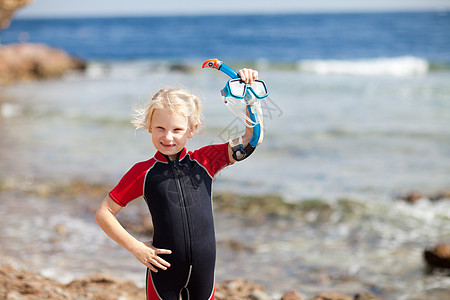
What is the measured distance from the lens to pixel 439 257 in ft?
19.0

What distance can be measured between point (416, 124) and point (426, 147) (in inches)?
105

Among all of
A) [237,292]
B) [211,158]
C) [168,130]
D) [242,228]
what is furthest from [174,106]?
[242,228]

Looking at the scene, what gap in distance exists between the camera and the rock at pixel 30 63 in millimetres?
26820

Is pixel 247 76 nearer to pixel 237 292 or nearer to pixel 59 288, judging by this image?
pixel 237 292

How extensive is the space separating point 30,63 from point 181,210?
28.2 metres

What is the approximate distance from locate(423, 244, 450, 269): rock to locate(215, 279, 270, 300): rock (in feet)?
8.21

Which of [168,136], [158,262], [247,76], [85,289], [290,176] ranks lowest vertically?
[85,289]

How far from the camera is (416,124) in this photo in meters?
14.2

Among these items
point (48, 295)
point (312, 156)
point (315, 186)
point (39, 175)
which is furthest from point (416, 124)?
point (48, 295)

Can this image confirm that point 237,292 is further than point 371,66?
No

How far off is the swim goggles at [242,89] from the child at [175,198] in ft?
0.11

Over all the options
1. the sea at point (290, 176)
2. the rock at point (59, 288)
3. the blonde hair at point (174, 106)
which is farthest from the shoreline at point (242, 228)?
the blonde hair at point (174, 106)

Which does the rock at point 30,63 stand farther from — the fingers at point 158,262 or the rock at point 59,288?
the fingers at point 158,262

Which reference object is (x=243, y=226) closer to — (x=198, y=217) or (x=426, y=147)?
(x=198, y=217)
